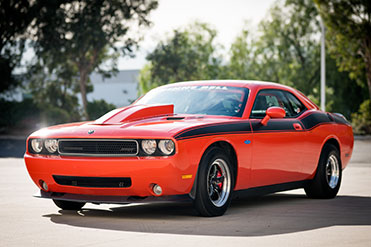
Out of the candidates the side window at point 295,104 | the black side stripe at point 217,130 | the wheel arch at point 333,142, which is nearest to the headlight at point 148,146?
the black side stripe at point 217,130

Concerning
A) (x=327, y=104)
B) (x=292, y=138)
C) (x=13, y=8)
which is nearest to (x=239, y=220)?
(x=292, y=138)

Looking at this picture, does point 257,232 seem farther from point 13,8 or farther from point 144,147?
point 13,8

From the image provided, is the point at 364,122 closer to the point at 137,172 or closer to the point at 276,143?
the point at 276,143

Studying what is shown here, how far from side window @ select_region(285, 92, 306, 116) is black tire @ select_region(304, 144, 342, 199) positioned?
2.09ft

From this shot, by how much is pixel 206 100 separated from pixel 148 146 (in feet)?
5.34

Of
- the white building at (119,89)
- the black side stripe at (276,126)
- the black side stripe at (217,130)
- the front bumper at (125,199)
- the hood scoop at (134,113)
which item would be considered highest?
the hood scoop at (134,113)

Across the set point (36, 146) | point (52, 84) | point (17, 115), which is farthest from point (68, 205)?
point (52, 84)

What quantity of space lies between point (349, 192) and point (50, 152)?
16.3 ft

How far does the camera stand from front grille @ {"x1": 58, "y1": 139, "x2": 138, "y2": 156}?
750 centimetres

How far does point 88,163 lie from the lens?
759 cm

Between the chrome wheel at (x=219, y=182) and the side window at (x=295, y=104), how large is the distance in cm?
221

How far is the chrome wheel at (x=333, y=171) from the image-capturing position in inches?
403

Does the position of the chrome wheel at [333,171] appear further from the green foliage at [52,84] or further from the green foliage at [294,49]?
the green foliage at [294,49]

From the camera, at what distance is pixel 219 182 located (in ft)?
26.2
